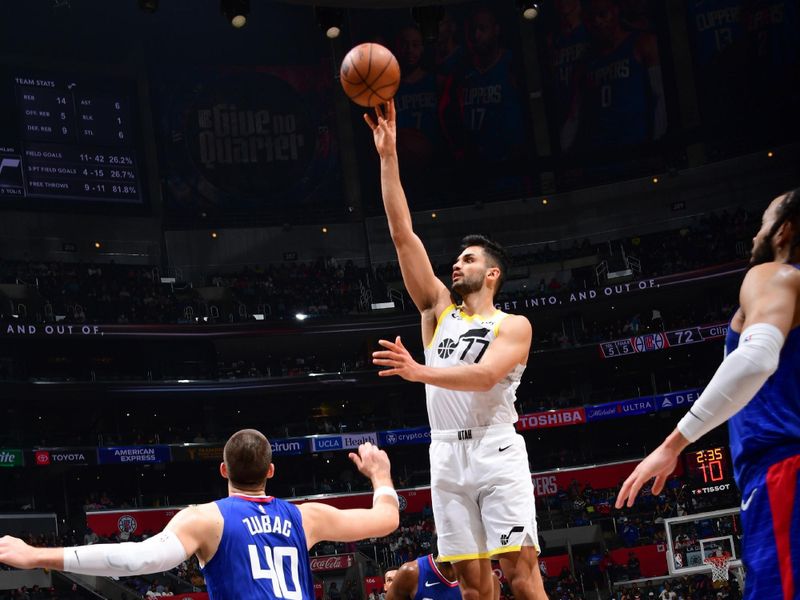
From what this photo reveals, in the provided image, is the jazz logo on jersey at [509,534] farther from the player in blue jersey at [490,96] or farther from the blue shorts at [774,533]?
the player in blue jersey at [490,96]

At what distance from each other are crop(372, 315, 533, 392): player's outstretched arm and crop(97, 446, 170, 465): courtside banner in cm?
2849

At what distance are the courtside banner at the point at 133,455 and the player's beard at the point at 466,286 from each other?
28.1 metres

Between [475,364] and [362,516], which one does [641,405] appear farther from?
[362,516]

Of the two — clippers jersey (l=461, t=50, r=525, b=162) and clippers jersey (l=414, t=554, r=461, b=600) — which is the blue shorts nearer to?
→ clippers jersey (l=414, t=554, r=461, b=600)

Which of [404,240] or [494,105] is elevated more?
[494,105]

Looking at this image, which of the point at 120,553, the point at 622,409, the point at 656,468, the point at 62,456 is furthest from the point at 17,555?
the point at 622,409

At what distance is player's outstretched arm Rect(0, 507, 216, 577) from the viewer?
3.71 metres

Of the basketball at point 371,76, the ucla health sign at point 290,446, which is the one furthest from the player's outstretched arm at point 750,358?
the ucla health sign at point 290,446

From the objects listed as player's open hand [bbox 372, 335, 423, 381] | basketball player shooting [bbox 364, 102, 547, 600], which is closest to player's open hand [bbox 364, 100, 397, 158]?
basketball player shooting [bbox 364, 102, 547, 600]

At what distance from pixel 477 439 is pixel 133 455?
94.5 feet

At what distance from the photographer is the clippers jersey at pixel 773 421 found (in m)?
3.45

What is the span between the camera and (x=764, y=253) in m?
3.71

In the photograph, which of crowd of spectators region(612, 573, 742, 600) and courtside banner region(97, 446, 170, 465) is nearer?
crowd of spectators region(612, 573, 742, 600)

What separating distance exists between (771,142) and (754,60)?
132 inches
